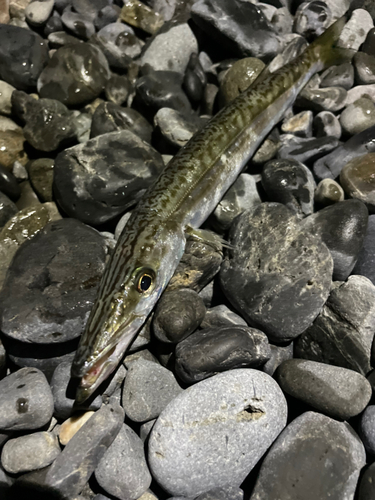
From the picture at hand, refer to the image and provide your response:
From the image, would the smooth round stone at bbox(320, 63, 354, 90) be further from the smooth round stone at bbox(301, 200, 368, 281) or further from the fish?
the smooth round stone at bbox(301, 200, 368, 281)

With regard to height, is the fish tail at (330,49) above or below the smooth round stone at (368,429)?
above

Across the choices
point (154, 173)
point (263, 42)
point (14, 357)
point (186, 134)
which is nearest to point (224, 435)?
point (14, 357)

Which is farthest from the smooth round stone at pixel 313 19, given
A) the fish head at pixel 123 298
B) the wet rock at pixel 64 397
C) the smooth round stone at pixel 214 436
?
the wet rock at pixel 64 397

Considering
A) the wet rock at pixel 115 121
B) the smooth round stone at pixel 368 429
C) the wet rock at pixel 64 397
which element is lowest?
the wet rock at pixel 64 397

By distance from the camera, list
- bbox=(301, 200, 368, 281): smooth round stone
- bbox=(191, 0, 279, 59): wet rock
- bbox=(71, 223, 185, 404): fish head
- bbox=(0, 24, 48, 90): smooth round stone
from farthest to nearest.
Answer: bbox=(0, 24, 48, 90): smooth round stone
bbox=(191, 0, 279, 59): wet rock
bbox=(301, 200, 368, 281): smooth round stone
bbox=(71, 223, 185, 404): fish head

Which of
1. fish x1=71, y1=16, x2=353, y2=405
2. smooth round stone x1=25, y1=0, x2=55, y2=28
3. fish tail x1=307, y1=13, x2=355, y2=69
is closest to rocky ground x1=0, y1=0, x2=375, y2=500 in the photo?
fish tail x1=307, y1=13, x2=355, y2=69

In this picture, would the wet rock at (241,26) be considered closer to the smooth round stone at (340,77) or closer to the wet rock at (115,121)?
the smooth round stone at (340,77)
